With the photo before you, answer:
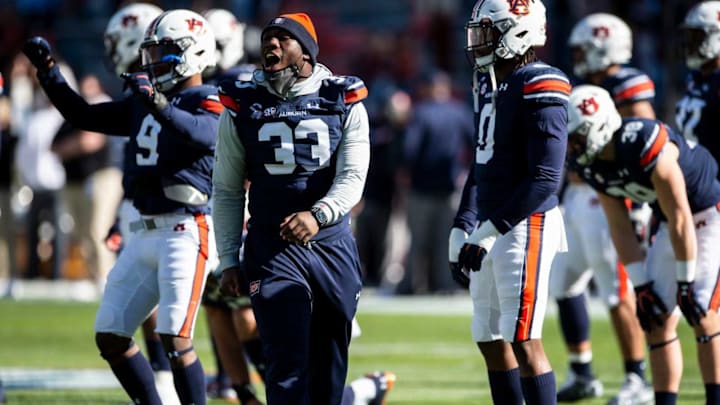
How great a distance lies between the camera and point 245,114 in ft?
18.0

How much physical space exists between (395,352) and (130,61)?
380 centimetres

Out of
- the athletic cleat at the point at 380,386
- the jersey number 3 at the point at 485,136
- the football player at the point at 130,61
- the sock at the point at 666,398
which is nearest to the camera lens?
the jersey number 3 at the point at 485,136

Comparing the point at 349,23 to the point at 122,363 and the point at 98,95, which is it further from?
the point at 122,363

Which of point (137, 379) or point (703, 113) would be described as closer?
point (137, 379)

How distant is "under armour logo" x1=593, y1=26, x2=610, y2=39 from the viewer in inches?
330

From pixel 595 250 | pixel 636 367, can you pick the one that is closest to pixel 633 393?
pixel 636 367

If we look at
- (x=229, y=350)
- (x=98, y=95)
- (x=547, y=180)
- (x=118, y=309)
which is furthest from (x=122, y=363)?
(x=98, y=95)

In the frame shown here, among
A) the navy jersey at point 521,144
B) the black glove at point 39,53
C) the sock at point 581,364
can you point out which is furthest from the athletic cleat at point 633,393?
the black glove at point 39,53

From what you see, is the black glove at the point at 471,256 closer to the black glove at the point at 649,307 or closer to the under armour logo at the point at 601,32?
the black glove at the point at 649,307

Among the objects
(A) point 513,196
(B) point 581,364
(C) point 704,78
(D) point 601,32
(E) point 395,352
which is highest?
(D) point 601,32

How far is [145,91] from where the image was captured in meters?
5.82

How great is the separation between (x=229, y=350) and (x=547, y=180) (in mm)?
2555

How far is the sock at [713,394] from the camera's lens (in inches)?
260

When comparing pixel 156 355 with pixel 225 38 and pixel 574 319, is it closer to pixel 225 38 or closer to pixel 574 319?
pixel 225 38
